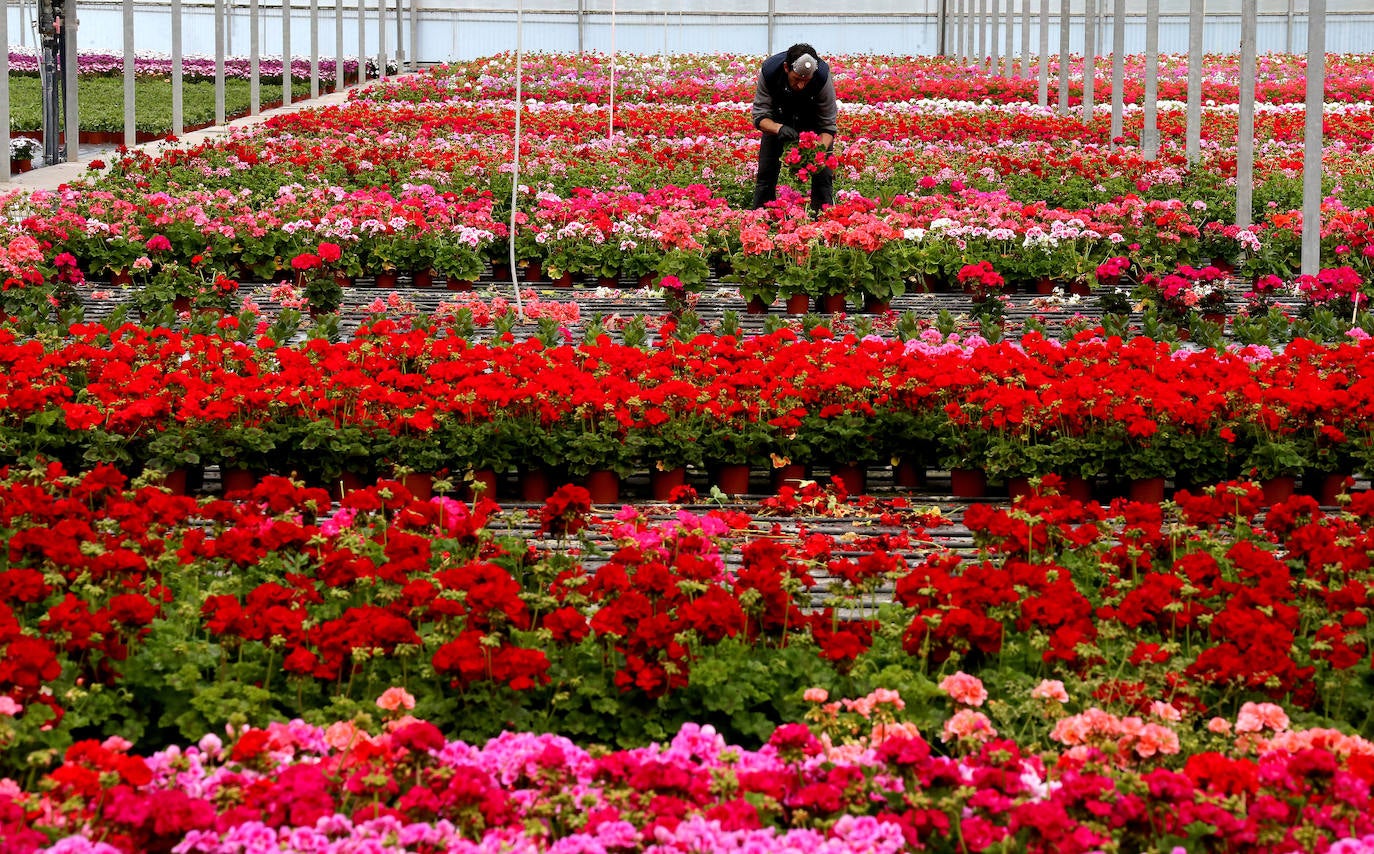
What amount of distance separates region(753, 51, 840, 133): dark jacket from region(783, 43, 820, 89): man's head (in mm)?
84

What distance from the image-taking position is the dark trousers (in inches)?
441

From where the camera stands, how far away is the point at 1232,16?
43219mm

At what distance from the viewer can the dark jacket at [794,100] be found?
1116 centimetres

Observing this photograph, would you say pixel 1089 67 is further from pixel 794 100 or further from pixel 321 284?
pixel 321 284

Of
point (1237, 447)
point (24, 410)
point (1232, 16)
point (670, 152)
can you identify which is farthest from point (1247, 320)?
point (1232, 16)

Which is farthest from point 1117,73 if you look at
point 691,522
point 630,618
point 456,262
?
point 630,618

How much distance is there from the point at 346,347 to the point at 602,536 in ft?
6.32

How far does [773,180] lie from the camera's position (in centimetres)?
1149

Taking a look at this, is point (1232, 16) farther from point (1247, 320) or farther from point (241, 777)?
point (241, 777)

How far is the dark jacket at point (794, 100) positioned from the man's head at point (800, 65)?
0.28ft

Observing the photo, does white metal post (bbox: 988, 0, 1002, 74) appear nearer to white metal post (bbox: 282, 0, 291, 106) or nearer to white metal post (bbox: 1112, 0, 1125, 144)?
white metal post (bbox: 1112, 0, 1125, 144)

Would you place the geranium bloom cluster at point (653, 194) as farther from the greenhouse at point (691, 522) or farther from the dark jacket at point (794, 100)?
the dark jacket at point (794, 100)

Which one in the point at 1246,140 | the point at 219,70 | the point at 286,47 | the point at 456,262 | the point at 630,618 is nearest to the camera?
the point at 630,618

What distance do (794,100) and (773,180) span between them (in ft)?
1.82
